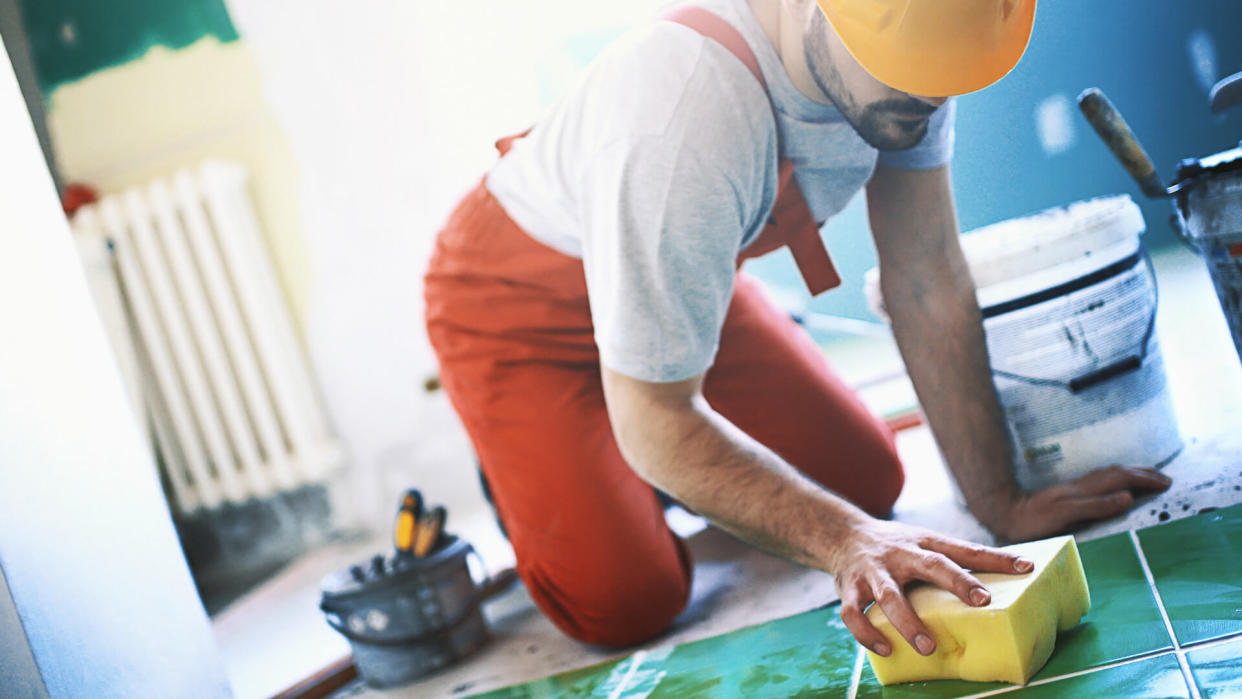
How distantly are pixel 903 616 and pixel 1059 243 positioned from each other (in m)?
0.62

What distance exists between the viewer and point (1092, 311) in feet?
4.24

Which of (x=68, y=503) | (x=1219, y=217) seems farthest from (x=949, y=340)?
(x=68, y=503)

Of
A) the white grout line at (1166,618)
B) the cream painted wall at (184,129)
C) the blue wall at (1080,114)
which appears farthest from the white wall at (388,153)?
the white grout line at (1166,618)

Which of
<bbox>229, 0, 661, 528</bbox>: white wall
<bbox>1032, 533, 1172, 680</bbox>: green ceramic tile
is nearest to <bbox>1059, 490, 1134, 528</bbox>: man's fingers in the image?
<bbox>1032, 533, 1172, 680</bbox>: green ceramic tile

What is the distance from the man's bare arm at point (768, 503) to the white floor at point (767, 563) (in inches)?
12.5

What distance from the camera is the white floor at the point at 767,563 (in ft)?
4.33

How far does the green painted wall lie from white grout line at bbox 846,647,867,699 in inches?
90.2

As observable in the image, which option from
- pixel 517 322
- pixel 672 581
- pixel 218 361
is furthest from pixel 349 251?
pixel 672 581

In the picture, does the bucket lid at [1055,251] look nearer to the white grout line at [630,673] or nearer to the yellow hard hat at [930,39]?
the yellow hard hat at [930,39]

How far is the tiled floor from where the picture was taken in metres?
0.85

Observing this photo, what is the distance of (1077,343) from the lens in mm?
1296

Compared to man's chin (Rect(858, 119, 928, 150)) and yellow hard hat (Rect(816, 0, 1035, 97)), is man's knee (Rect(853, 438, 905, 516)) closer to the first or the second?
man's chin (Rect(858, 119, 928, 150))

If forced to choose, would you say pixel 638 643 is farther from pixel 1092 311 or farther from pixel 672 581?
pixel 1092 311

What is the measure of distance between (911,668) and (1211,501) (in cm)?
48
